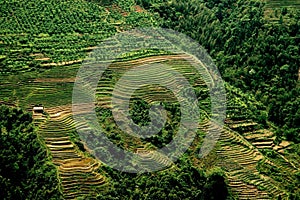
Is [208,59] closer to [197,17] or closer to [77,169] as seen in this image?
[197,17]

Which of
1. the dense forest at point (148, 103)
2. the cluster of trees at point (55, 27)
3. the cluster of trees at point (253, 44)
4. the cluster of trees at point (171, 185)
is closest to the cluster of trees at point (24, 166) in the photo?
the dense forest at point (148, 103)

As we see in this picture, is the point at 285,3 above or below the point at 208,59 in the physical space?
above

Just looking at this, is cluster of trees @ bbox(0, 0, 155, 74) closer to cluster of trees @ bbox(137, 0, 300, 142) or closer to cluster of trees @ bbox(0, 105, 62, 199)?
cluster of trees @ bbox(137, 0, 300, 142)

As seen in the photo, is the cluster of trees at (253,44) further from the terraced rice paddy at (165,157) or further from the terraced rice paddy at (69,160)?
the terraced rice paddy at (69,160)

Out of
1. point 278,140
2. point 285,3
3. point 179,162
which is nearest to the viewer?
point 179,162

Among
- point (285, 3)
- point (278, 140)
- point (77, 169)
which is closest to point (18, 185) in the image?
point (77, 169)

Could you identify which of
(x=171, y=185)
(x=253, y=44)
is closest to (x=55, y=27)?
(x=253, y=44)
